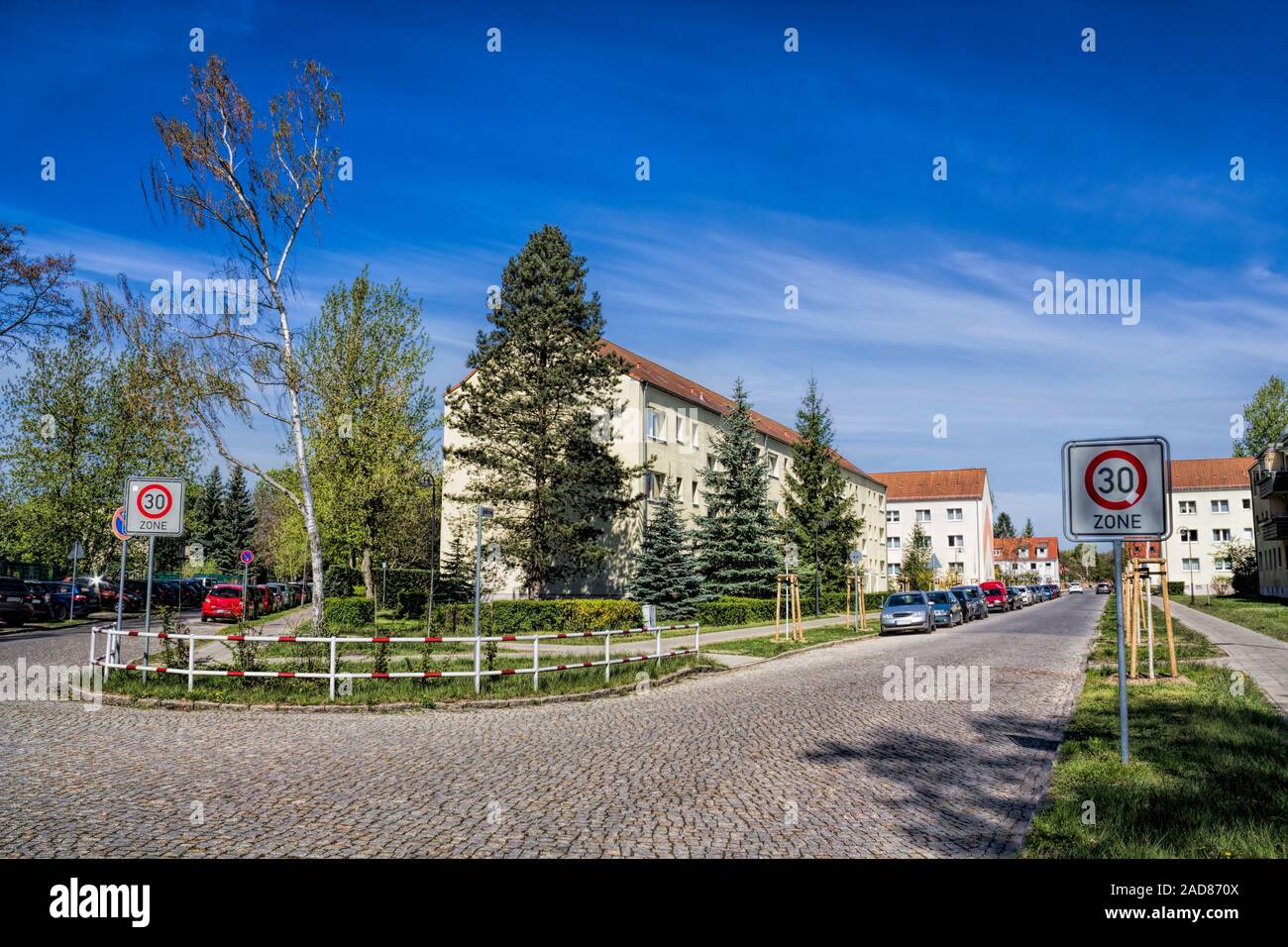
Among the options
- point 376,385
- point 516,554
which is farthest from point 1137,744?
point 376,385

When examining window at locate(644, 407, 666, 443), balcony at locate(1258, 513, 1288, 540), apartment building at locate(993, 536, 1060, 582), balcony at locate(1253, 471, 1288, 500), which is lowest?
apartment building at locate(993, 536, 1060, 582)

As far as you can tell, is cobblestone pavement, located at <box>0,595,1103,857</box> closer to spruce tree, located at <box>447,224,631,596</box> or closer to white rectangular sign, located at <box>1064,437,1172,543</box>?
white rectangular sign, located at <box>1064,437,1172,543</box>

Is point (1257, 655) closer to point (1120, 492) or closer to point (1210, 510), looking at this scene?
point (1120, 492)

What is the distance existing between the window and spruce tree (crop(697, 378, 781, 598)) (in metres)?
4.18

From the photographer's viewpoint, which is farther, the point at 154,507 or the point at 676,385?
the point at 676,385

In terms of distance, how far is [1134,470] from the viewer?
821 centimetres

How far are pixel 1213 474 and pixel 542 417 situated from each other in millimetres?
95215

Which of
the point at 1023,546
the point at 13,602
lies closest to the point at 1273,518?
the point at 13,602

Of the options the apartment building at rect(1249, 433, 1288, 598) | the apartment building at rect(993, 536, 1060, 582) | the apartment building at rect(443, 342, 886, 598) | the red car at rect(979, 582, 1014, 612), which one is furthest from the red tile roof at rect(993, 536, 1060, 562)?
the apartment building at rect(443, 342, 886, 598)

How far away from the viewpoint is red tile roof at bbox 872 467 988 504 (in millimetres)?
101438

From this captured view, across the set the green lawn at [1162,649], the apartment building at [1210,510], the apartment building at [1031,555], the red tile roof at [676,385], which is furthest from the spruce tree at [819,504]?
the apartment building at [1031,555]

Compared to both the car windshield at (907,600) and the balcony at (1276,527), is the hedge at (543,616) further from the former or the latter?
the balcony at (1276,527)
